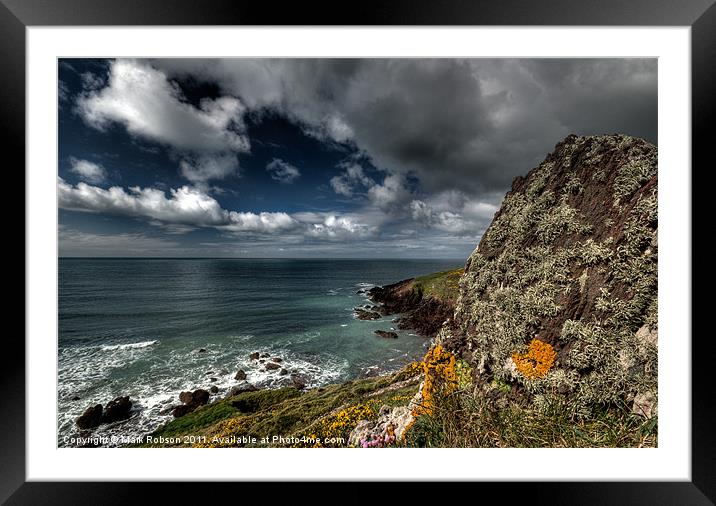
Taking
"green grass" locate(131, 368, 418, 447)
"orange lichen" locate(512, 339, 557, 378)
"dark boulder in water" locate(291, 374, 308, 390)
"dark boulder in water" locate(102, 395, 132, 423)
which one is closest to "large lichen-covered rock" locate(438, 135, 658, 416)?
"orange lichen" locate(512, 339, 557, 378)

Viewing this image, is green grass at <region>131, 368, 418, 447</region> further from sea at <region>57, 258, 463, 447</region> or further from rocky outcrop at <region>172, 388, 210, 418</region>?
sea at <region>57, 258, 463, 447</region>

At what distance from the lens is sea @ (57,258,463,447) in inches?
352

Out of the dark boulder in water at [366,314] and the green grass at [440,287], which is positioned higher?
the green grass at [440,287]

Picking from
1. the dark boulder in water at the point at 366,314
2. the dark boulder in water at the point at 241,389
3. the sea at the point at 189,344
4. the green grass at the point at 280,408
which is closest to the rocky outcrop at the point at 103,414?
the sea at the point at 189,344

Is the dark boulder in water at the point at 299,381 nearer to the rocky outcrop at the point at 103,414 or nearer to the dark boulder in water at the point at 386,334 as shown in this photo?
the rocky outcrop at the point at 103,414

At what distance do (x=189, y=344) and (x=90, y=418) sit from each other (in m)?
8.85

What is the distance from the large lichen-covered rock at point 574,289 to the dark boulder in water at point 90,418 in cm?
1040
